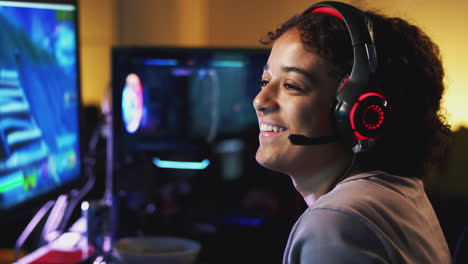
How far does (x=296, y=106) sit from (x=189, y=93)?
0.88m

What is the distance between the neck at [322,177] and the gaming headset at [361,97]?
0.20 feet

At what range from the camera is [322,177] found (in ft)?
3.07

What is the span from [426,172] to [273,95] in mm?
308

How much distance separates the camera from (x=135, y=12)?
2.91 m

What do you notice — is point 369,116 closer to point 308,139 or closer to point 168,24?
point 308,139

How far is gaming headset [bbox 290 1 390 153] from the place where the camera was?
2.75ft

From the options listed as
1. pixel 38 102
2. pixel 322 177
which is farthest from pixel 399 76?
pixel 38 102

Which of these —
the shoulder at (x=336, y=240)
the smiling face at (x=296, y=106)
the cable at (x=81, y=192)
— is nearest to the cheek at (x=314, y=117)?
the smiling face at (x=296, y=106)

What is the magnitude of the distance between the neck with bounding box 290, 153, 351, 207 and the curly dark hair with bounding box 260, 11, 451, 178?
0.10 ft

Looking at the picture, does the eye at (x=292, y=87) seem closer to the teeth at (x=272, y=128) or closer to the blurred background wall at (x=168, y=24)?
the teeth at (x=272, y=128)

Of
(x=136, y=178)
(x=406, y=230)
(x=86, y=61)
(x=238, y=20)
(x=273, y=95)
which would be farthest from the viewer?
(x=86, y=61)

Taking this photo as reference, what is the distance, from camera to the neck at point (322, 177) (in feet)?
3.04

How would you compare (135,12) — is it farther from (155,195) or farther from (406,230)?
(406,230)

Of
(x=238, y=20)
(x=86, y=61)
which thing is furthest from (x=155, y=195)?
(x=86, y=61)
